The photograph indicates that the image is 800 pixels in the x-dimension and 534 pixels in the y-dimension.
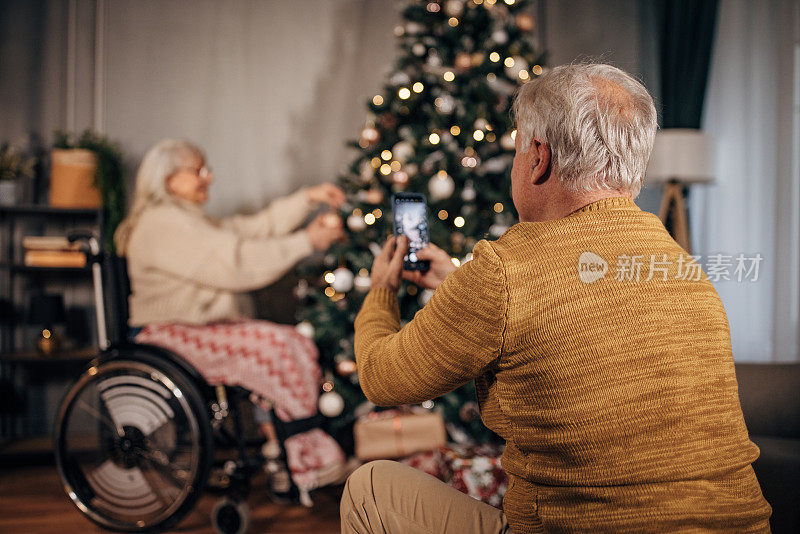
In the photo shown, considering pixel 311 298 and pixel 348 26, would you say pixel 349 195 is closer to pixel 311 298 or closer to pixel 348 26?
pixel 311 298

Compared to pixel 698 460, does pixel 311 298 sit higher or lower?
lower

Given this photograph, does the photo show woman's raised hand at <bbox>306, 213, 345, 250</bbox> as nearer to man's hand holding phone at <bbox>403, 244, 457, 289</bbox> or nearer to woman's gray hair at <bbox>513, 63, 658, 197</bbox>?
man's hand holding phone at <bbox>403, 244, 457, 289</bbox>

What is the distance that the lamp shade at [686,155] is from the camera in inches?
107

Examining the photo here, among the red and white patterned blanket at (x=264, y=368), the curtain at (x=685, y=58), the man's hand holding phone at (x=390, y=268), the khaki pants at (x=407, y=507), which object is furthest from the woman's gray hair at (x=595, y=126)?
the curtain at (x=685, y=58)

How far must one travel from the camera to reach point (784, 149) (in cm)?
261

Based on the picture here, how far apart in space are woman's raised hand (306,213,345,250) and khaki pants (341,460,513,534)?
1.39 metres

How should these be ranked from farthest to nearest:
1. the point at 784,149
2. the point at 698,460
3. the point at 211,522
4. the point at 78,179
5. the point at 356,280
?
the point at 78,179 < the point at 784,149 < the point at 356,280 < the point at 211,522 < the point at 698,460

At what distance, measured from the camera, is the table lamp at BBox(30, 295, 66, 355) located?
9.09 ft

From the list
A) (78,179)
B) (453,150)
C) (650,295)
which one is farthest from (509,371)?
(78,179)

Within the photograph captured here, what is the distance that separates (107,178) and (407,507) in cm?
257

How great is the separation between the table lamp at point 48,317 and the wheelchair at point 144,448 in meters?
1.15

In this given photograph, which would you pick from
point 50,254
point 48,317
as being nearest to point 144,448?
point 48,317

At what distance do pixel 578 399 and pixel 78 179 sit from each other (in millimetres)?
2850

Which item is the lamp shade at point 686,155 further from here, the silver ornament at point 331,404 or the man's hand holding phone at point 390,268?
the man's hand holding phone at point 390,268
